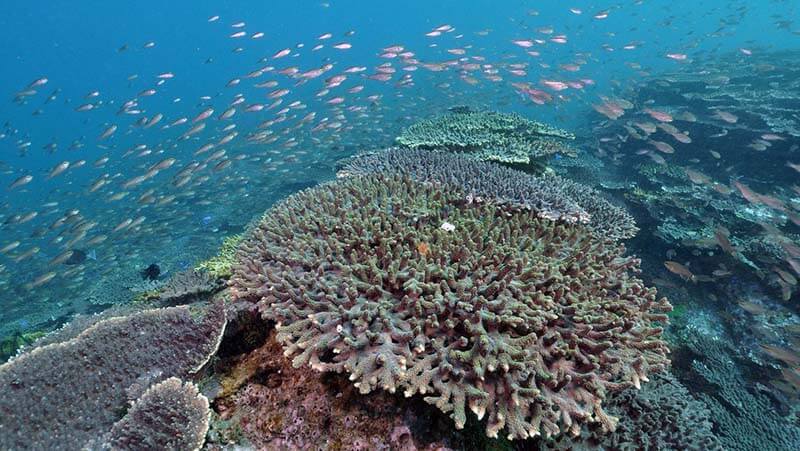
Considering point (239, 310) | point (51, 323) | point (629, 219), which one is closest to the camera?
point (239, 310)

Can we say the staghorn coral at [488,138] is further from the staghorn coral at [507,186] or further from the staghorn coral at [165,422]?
the staghorn coral at [165,422]

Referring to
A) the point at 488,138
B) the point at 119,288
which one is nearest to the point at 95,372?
the point at 488,138

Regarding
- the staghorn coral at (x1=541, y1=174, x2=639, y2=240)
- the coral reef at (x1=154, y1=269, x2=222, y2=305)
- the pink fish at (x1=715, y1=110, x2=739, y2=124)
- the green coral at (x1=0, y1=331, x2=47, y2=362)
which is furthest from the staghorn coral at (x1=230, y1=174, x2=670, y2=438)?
the pink fish at (x1=715, y1=110, x2=739, y2=124)

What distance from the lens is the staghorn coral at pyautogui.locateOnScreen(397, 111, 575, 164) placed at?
26.8 feet

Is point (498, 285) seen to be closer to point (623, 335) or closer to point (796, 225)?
point (623, 335)

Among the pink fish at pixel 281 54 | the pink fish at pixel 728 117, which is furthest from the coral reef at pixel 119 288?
the pink fish at pixel 728 117

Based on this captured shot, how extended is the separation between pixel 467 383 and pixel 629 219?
4.89 meters

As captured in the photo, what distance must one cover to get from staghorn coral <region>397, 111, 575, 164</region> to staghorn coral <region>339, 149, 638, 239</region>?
117 cm

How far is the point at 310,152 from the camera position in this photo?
20984 mm

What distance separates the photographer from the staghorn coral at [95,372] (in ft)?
9.18

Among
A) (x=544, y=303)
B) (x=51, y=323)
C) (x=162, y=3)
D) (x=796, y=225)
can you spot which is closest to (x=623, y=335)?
(x=544, y=303)

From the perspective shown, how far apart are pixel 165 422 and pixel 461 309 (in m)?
2.12

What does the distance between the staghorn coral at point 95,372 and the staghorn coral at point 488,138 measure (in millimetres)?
5591

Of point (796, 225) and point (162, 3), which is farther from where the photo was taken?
point (162, 3)
